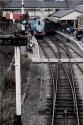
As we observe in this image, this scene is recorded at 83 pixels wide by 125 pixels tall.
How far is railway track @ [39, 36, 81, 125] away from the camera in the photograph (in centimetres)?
1667

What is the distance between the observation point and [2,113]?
16.2 metres

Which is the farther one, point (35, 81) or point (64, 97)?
point (35, 81)

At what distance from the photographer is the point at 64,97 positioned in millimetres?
19641

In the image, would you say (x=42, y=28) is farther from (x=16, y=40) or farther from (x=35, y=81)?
(x=16, y=40)

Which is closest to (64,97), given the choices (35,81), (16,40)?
(35,81)

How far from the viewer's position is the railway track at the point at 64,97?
54.7 ft

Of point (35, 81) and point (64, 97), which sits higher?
point (64, 97)

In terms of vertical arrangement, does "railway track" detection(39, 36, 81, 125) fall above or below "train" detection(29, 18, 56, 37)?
above

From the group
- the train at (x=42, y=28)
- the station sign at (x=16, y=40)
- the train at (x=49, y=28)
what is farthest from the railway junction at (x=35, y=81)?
the train at (x=49, y=28)

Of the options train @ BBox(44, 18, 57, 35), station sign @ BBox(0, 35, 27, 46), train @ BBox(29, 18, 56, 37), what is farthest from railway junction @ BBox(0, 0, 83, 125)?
train @ BBox(44, 18, 57, 35)

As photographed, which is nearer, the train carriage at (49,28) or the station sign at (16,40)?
the station sign at (16,40)

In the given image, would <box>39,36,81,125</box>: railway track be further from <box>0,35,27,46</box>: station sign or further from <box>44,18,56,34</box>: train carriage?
<box>44,18,56,34</box>: train carriage

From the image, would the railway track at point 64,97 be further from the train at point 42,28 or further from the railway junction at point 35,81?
the train at point 42,28

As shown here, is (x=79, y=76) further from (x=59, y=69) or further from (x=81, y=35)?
(x=81, y=35)
